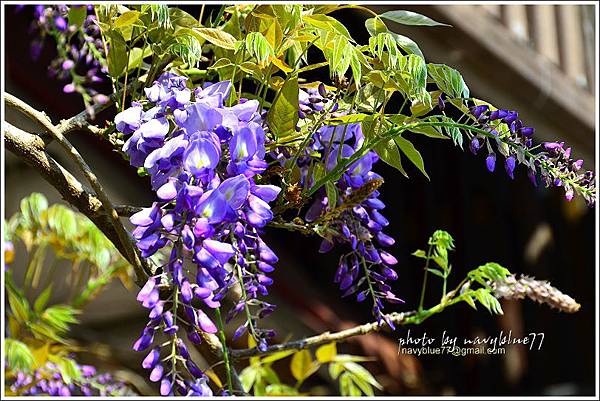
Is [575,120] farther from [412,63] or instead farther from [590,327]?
[412,63]

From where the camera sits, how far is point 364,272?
0.78 metres

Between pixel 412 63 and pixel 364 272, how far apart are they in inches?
8.8

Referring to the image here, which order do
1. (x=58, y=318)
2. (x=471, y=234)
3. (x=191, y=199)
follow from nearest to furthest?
(x=191, y=199) → (x=58, y=318) → (x=471, y=234)

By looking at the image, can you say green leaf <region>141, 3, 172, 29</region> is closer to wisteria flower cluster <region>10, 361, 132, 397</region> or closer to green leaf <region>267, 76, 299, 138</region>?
green leaf <region>267, 76, 299, 138</region>

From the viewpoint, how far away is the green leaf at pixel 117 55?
27.9 inches

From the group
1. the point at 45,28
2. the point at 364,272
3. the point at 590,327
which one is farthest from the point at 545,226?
the point at 364,272

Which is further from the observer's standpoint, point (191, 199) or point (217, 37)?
point (217, 37)

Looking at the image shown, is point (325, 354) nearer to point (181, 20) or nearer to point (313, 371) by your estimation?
point (313, 371)

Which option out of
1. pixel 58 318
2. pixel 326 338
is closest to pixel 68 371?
pixel 58 318

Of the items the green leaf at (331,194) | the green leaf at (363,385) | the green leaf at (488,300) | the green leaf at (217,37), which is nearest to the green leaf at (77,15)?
the green leaf at (217,37)

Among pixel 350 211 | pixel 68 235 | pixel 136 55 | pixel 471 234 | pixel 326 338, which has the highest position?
pixel 136 55

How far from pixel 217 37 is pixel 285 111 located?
0.08m

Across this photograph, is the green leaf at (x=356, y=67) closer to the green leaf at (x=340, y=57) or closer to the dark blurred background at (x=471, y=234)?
the green leaf at (x=340, y=57)

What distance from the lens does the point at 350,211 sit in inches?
29.3
